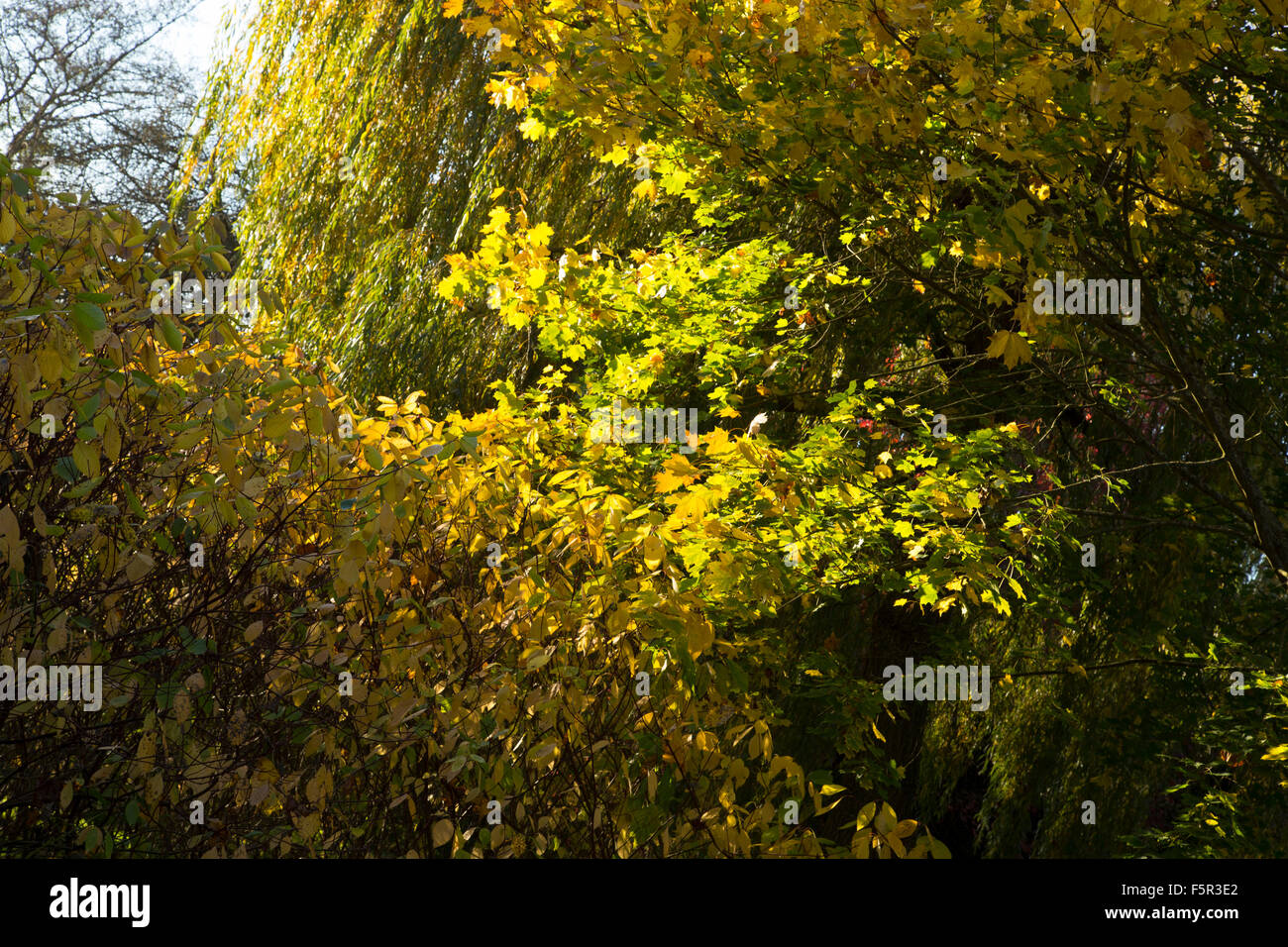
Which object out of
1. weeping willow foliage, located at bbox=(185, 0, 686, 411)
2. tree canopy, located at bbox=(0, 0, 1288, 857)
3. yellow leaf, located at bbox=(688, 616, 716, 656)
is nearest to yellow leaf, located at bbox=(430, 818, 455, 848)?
tree canopy, located at bbox=(0, 0, 1288, 857)

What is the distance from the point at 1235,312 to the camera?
528 centimetres

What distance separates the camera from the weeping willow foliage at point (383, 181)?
6.51 meters

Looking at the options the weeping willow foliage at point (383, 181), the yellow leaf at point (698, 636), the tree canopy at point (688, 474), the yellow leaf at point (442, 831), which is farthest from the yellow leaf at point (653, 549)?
the weeping willow foliage at point (383, 181)

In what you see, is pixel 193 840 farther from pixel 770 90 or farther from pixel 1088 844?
pixel 1088 844

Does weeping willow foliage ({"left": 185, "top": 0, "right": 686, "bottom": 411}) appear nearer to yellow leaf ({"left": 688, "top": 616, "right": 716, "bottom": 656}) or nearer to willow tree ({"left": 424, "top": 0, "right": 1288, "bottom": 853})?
willow tree ({"left": 424, "top": 0, "right": 1288, "bottom": 853})

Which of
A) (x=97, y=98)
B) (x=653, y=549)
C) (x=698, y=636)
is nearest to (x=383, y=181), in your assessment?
(x=653, y=549)

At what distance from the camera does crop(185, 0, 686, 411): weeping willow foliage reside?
651cm

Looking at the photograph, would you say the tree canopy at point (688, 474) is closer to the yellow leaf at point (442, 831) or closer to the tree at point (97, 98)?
the yellow leaf at point (442, 831)

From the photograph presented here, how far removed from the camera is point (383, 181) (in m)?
7.21

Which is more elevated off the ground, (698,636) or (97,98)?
(97,98)

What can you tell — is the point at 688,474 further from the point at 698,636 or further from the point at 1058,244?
the point at 1058,244

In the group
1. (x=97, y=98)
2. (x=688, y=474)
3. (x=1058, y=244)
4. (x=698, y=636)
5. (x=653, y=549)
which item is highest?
(x=97, y=98)

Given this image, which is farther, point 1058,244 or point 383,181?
point 383,181

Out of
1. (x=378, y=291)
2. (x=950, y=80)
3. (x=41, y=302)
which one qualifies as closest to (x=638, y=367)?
(x=950, y=80)
